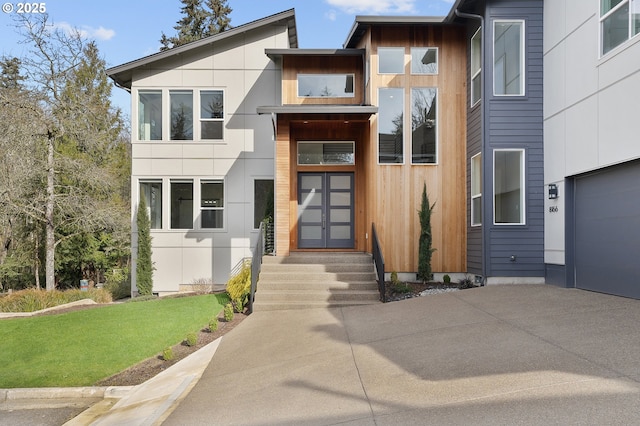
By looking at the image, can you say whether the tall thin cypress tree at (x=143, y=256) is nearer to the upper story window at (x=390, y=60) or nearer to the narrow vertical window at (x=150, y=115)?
the narrow vertical window at (x=150, y=115)

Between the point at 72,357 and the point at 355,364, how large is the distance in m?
4.67

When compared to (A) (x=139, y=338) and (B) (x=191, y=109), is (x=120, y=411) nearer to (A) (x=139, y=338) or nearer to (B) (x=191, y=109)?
(A) (x=139, y=338)

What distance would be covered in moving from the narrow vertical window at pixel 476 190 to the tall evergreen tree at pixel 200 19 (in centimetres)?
2613

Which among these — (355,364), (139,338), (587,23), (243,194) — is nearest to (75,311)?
(139,338)

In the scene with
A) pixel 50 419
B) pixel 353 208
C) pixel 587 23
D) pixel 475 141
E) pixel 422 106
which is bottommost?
pixel 50 419

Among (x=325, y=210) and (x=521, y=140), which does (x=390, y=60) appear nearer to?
(x=521, y=140)

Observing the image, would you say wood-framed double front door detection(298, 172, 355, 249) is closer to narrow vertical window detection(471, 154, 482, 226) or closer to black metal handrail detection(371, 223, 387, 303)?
A: black metal handrail detection(371, 223, 387, 303)

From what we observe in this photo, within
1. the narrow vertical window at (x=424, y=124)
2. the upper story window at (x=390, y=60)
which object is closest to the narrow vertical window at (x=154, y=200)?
the upper story window at (x=390, y=60)

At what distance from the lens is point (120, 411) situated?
560cm

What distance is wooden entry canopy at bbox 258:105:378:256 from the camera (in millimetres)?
11906

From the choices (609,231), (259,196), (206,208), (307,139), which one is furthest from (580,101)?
(206,208)

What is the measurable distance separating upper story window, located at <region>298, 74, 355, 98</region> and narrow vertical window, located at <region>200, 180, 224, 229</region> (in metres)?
3.95

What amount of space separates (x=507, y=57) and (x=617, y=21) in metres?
2.88

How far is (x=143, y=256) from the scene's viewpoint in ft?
47.9
